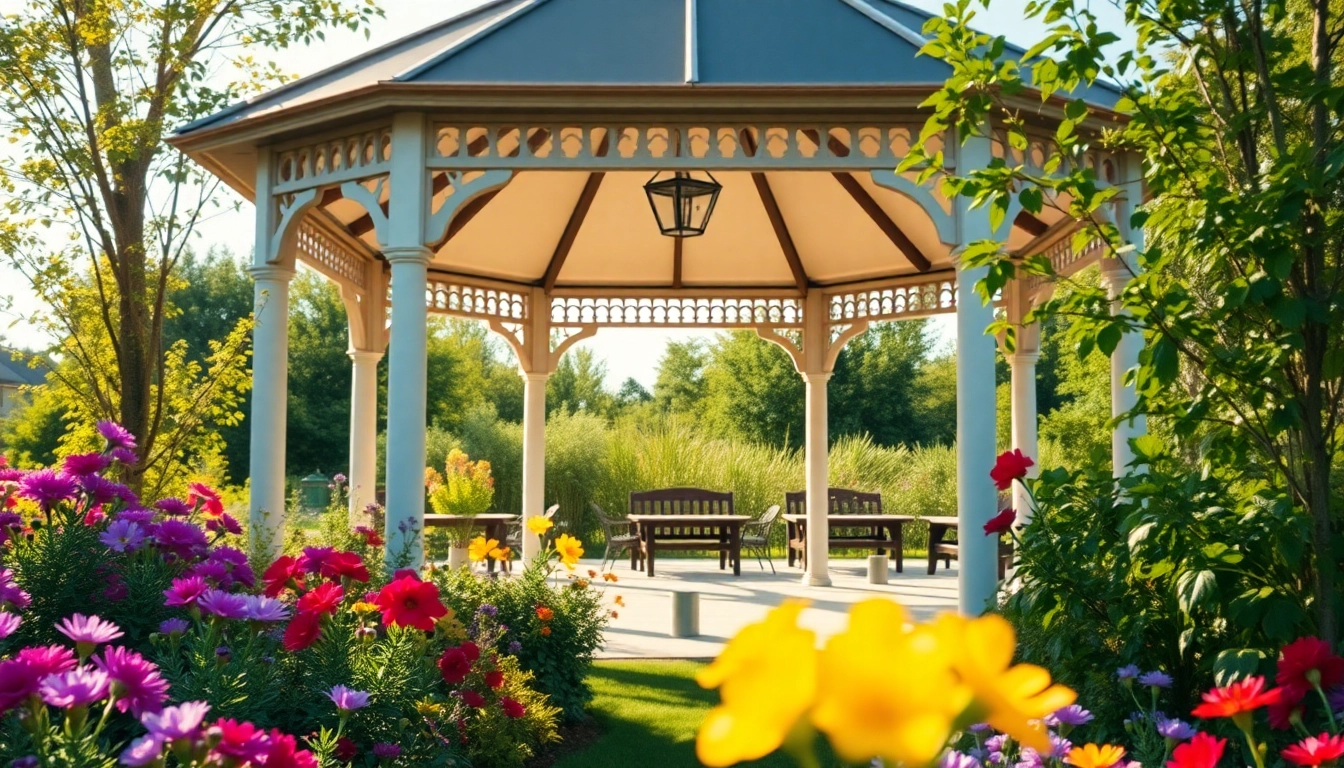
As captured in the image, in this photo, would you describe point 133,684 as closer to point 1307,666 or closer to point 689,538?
point 1307,666

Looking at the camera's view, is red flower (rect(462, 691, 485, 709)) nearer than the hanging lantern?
Yes

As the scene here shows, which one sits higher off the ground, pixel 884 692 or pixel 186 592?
pixel 884 692

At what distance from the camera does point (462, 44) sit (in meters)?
7.43

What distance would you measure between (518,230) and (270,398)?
436 centimetres

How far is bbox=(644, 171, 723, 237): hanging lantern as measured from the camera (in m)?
8.51

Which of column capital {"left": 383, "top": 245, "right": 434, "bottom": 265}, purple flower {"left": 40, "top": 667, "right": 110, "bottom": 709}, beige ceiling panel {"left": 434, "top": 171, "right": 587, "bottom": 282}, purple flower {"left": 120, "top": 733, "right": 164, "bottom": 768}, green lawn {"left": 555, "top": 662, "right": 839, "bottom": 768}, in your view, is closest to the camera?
purple flower {"left": 120, "top": 733, "right": 164, "bottom": 768}

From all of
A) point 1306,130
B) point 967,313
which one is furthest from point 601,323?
point 1306,130

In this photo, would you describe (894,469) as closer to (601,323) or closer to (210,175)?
(601,323)

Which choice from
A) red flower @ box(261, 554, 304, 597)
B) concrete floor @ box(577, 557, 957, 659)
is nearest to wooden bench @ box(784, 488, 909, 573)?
concrete floor @ box(577, 557, 957, 659)

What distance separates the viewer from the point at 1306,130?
391cm

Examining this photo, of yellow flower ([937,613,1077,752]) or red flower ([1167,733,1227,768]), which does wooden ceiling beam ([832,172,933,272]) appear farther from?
yellow flower ([937,613,1077,752])

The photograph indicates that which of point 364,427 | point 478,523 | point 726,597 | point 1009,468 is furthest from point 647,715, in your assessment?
point 478,523

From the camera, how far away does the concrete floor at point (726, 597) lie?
8.60m

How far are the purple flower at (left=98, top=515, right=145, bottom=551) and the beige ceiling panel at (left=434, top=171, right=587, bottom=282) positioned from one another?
7.99 metres
